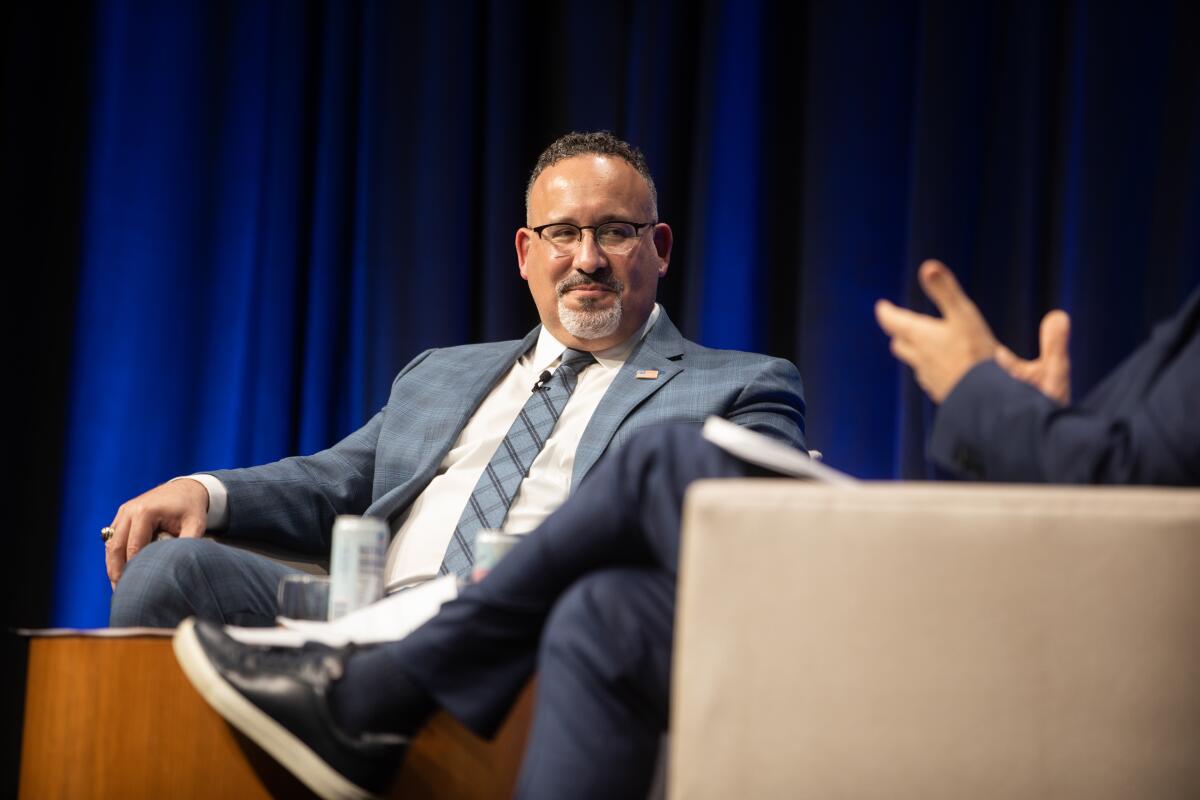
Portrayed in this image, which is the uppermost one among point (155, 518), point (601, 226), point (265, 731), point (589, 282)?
point (601, 226)

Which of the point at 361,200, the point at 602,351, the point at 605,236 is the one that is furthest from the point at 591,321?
the point at 361,200

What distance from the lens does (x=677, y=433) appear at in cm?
133

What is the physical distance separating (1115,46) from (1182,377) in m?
1.50

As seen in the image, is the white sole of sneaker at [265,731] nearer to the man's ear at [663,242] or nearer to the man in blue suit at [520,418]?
the man in blue suit at [520,418]

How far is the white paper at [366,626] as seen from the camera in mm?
1466

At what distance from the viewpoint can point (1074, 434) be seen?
1.20 meters

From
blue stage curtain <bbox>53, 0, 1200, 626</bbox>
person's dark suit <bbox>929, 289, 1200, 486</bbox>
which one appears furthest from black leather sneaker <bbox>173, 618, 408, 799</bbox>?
blue stage curtain <bbox>53, 0, 1200, 626</bbox>

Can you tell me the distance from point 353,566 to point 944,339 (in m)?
0.81

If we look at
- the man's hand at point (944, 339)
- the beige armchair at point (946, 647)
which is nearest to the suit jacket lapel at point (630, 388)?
the man's hand at point (944, 339)

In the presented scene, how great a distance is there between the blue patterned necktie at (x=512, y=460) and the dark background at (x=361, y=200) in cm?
50

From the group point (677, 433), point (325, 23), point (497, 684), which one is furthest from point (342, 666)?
point (325, 23)

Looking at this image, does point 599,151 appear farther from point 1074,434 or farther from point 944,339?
point 1074,434

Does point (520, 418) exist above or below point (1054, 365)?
below

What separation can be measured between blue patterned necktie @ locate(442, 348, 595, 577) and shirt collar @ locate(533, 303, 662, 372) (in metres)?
0.03
